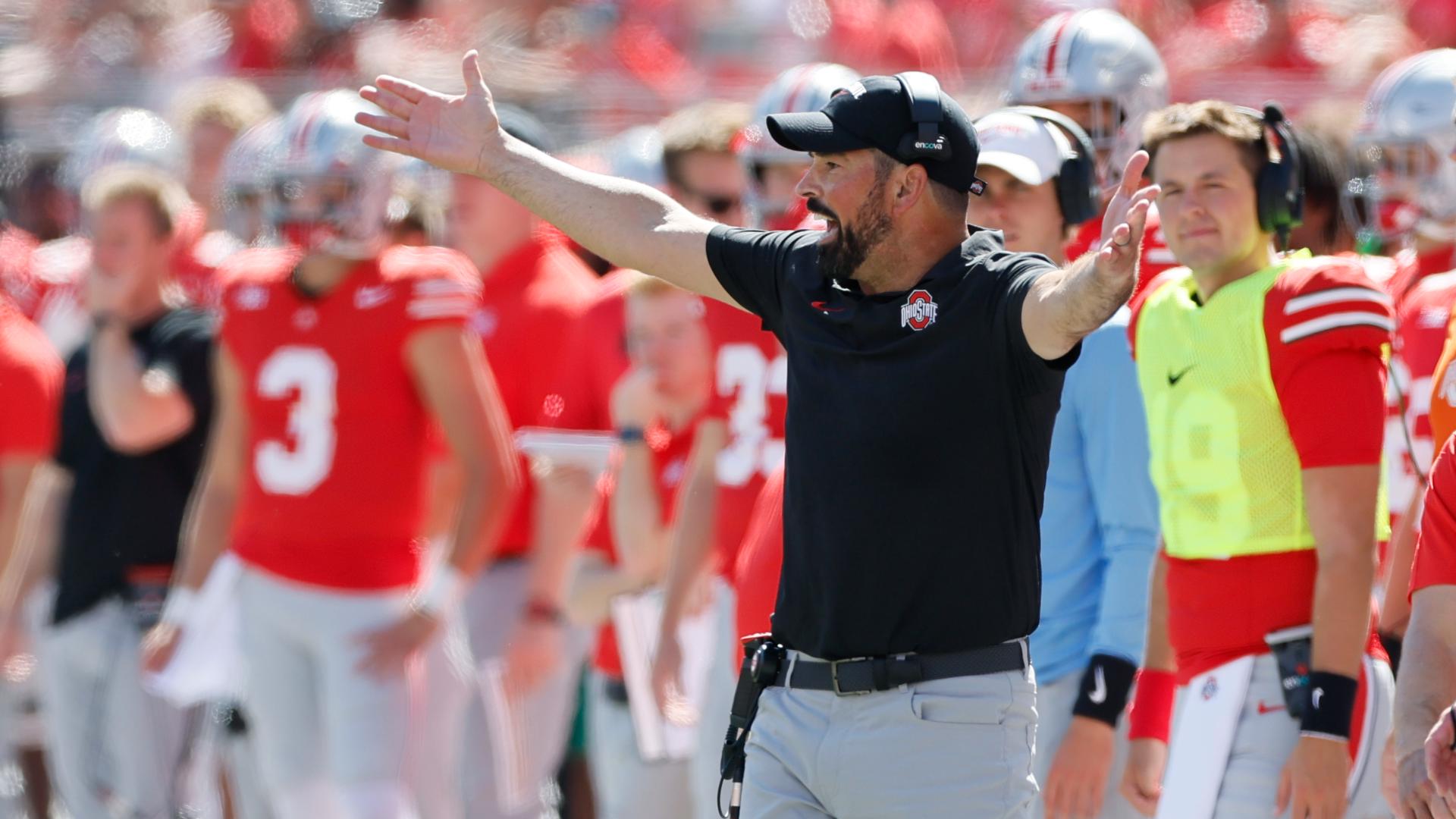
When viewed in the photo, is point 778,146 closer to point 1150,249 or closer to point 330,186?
point 1150,249

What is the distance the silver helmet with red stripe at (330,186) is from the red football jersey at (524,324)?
566mm

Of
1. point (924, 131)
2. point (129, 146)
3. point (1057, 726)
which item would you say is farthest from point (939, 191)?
point (129, 146)

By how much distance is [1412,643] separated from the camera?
3297 mm

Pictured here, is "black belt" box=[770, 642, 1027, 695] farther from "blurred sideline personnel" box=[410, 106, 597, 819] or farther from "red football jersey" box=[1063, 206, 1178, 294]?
"blurred sideline personnel" box=[410, 106, 597, 819]

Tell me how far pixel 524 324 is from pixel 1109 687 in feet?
10.1

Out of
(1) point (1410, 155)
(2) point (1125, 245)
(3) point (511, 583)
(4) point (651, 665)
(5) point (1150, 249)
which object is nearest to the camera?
(2) point (1125, 245)

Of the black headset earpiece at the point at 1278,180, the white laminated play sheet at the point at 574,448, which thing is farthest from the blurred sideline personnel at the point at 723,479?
the black headset earpiece at the point at 1278,180

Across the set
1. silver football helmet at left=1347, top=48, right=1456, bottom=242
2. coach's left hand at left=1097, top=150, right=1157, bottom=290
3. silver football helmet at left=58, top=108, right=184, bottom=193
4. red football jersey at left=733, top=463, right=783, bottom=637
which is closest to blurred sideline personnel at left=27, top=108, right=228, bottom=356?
silver football helmet at left=58, top=108, right=184, bottom=193

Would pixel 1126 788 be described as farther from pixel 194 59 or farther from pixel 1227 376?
pixel 194 59

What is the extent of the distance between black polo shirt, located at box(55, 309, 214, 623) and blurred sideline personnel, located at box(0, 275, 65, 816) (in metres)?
0.12

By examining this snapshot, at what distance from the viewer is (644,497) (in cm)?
632

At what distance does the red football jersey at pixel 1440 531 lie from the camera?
3266 mm

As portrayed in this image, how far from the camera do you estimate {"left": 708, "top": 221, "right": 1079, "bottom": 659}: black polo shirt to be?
3506 mm

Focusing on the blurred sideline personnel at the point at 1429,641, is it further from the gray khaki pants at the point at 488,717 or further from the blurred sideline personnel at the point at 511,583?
the gray khaki pants at the point at 488,717
